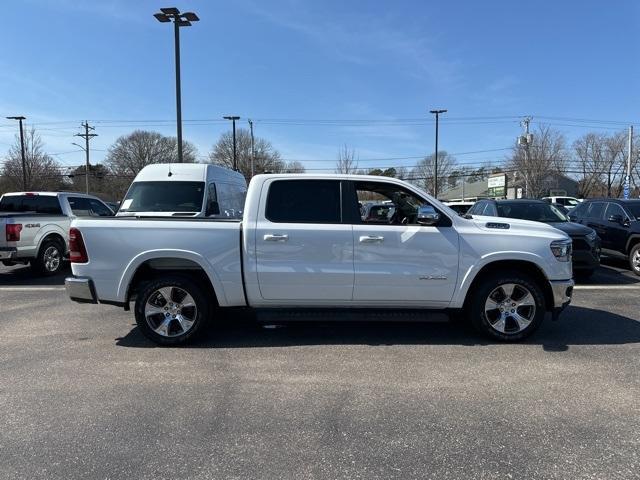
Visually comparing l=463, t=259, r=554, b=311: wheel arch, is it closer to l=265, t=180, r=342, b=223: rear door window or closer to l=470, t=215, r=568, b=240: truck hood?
l=470, t=215, r=568, b=240: truck hood

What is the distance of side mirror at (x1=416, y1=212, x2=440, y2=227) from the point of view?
5.44 m

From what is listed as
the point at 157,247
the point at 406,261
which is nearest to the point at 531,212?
the point at 406,261

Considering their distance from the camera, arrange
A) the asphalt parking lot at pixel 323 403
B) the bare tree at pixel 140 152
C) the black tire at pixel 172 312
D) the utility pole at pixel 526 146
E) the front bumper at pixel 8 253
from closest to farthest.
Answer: the asphalt parking lot at pixel 323 403
the black tire at pixel 172 312
the front bumper at pixel 8 253
the utility pole at pixel 526 146
the bare tree at pixel 140 152

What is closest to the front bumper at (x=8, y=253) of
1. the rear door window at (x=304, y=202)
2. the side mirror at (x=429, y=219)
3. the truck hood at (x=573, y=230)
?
the rear door window at (x=304, y=202)

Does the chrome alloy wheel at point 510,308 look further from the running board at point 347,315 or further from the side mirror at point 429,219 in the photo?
the side mirror at point 429,219

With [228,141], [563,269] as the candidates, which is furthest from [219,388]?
[228,141]

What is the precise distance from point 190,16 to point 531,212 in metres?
12.6

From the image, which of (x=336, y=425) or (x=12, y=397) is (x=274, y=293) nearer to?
(x=336, y=425)

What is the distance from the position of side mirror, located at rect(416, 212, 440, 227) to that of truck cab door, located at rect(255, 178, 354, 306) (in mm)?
779

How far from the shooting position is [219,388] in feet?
14.5

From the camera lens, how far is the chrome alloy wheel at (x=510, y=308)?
5594 millimetres

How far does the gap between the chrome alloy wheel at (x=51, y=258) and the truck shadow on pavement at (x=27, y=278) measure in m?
0.20

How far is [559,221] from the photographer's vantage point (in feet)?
34.9

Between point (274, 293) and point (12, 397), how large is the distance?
2583 millimetres
